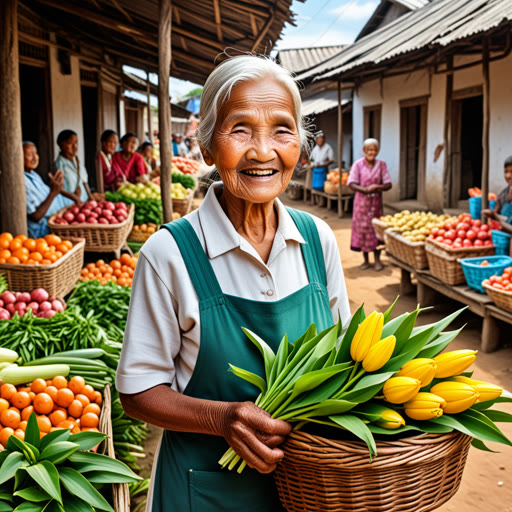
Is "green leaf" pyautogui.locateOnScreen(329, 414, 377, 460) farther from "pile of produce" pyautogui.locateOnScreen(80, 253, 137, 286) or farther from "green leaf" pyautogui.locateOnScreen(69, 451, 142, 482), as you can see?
"pile of produce" pyautogui.locateOnScreen(80, 253, 137, 286)

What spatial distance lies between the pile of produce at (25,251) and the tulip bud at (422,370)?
12.4 feet

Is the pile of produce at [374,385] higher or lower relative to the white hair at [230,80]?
lower

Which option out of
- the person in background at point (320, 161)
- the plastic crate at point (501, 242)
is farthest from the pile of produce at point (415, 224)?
the person in background at point (320, 161)

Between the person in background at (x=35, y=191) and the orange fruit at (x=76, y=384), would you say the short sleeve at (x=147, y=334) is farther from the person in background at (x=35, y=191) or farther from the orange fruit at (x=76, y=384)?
the person in background at (x=35, y=191)

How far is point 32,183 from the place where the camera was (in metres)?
5.38

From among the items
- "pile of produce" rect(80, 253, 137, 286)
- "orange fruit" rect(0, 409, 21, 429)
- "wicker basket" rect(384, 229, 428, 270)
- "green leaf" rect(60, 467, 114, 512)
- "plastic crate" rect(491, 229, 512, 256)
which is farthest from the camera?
"wicker basket" rect(384, 229, 428, 270)

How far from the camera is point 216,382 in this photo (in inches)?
53.1

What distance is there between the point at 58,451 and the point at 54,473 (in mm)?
117

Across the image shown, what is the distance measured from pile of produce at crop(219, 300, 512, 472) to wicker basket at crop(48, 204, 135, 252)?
4.83 m

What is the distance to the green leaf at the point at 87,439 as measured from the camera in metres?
2.40

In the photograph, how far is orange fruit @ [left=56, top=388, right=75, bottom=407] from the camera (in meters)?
3.02

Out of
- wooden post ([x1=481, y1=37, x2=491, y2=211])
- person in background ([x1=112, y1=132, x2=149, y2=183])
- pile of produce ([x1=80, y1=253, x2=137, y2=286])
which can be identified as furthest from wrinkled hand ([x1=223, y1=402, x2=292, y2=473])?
person in background ([x1=112, y1=132, x2=149, y2=183])

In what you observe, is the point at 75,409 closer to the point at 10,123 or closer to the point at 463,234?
the point at 10,123

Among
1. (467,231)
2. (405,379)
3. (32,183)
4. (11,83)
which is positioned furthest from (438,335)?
(467,231)
